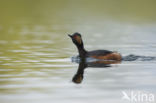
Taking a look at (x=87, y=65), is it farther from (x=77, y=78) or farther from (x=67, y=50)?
(x=67, y=50)

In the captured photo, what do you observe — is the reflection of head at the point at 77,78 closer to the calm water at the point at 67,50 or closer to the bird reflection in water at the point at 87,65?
the bird reflection in water at the point at 87,65

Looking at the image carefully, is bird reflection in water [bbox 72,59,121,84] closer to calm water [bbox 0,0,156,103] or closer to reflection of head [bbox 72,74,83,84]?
reflection of head [bbox 72,74,83,84]

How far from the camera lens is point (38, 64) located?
16.0 m

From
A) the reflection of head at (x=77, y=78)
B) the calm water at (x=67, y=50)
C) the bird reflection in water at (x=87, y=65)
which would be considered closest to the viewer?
the calm water at (x=67, y=50)

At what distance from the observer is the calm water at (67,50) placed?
11747mm

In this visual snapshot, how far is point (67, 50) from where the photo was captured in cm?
2002

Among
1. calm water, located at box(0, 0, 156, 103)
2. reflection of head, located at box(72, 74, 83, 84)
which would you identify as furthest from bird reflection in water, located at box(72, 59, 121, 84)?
calm water, located at box(0, 0, 156, 103)

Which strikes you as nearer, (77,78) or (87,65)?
(77,78)

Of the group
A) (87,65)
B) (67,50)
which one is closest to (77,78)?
(87,65)

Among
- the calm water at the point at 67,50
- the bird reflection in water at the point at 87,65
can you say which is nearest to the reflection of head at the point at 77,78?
the bird reflection in water at the point at 87,65

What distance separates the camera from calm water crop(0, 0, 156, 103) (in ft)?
38.5

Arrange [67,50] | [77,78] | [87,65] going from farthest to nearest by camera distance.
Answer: [67,50]
[87,65]
[77,78]

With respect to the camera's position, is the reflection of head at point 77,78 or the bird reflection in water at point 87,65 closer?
the reflection of head at point 77,78

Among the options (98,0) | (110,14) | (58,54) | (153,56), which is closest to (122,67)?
(153,56)
